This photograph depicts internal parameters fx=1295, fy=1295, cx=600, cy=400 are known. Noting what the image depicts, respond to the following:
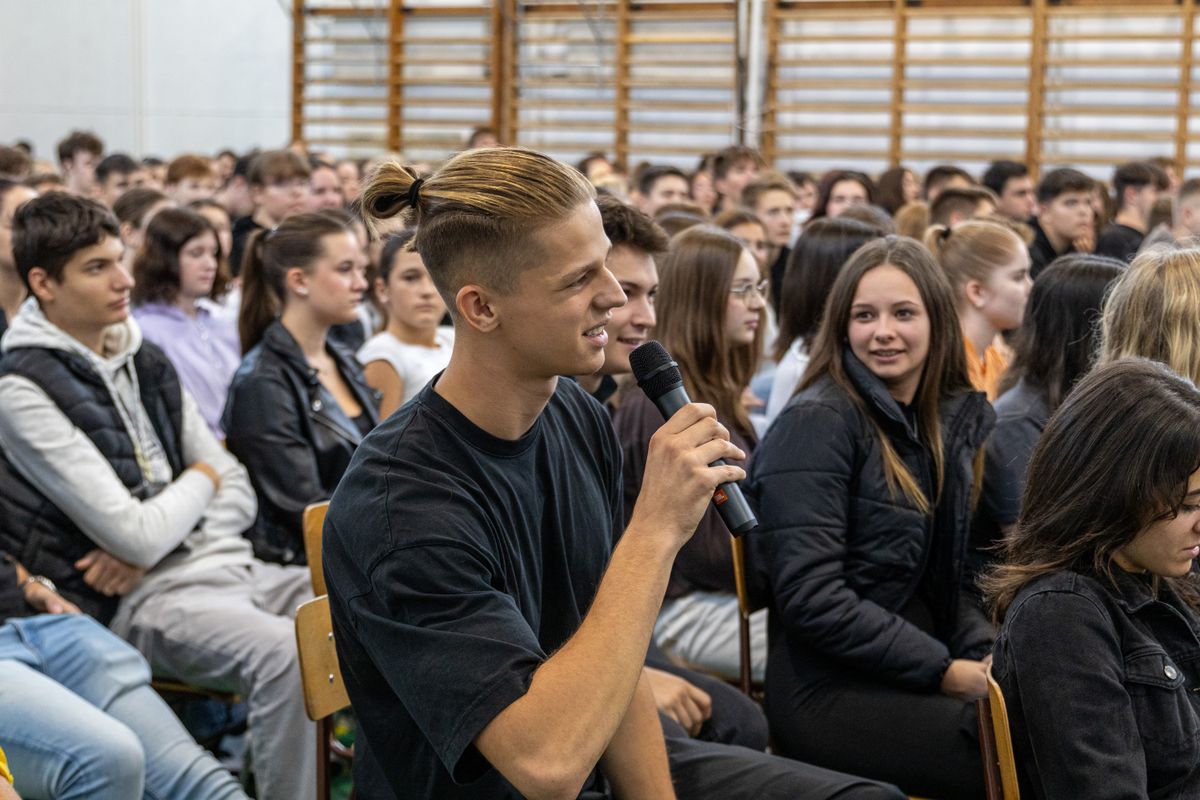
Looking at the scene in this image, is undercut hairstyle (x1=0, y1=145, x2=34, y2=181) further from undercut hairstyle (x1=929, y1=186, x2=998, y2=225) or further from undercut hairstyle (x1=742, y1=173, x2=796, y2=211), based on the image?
undercut hairstyle (x1=929, y1=186, x2=998, y2=225)

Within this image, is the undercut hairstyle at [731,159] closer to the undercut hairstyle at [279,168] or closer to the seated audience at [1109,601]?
the undercut hairstyle at [279,168]

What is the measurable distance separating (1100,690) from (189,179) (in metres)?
6.86

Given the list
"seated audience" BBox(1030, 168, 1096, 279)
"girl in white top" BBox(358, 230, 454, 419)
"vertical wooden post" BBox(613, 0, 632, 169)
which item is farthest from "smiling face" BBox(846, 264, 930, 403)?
"vertical wooden post" BBox(613, 0, 632, 169)

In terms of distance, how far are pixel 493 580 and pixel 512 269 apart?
0.35 metres

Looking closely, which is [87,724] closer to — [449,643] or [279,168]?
[449,643]

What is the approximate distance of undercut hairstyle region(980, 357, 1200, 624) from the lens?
68.2 inches

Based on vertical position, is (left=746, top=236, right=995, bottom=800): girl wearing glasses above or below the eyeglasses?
below

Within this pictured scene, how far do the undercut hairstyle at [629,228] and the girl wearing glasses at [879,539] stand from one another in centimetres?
40

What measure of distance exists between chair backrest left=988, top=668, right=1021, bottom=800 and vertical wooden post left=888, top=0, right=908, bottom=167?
8501 mm

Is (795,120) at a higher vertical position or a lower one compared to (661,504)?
higher

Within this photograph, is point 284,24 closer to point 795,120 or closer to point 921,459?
point 795,120

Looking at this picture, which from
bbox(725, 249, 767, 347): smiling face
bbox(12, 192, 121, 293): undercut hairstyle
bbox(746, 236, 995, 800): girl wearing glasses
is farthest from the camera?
bbox(725, 249, 767, 347): smiling face

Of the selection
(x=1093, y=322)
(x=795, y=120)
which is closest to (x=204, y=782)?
(x=1093, y=322)

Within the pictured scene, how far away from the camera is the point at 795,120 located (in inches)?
405
